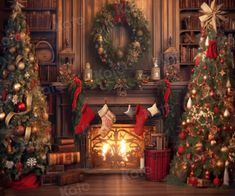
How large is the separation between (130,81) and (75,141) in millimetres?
1188

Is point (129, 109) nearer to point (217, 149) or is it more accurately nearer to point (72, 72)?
point (72, 72)

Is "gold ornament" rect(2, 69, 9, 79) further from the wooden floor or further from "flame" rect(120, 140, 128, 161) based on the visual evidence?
"flame" rect(120, 140, 128, 161)

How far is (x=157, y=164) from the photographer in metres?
5.48

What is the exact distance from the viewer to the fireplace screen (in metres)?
6.15

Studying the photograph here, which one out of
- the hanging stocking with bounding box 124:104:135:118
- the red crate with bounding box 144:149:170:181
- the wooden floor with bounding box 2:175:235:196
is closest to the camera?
the wooden floor with bounding box 2:175:235:196

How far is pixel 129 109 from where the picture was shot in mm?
5992

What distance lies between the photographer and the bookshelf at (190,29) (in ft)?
20.9

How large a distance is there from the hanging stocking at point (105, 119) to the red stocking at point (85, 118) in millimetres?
144

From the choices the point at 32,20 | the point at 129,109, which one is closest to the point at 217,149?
the point at 129,109

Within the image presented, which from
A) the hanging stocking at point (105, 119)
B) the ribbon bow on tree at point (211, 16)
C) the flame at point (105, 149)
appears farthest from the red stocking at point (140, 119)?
the ribbon bow on tree at point (211, 16)

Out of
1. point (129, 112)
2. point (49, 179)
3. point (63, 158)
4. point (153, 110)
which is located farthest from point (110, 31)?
point (49, 179)

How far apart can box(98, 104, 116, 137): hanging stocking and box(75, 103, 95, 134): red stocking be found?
0.14 meters

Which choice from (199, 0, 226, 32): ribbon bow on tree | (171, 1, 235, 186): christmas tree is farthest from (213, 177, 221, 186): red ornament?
(199, 0, 226, 32): ribbon bow on tree

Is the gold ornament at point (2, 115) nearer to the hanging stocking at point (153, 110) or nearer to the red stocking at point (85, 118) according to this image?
the red stocking at point (85, 118)
